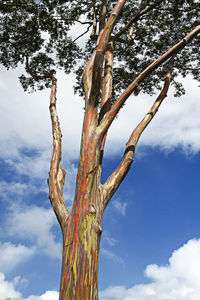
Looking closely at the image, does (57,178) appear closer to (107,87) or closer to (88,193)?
→ (88,193)

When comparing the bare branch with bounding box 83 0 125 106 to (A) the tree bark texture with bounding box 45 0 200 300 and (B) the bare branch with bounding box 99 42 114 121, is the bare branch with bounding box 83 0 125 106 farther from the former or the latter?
(B) the bare branch with bounding box 99 42 114 121

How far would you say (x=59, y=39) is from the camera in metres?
10.3

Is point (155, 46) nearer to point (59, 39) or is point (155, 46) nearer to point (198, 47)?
point (198, 47)

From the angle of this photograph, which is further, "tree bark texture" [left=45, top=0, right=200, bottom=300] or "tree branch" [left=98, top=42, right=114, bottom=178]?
"tree branch" [left=98, top=42, right=114, bottom=178]

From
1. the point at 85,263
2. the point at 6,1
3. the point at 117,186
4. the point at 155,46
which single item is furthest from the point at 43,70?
the point at 85,263

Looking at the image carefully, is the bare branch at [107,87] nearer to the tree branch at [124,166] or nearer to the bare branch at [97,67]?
the bare branch at [97,67]

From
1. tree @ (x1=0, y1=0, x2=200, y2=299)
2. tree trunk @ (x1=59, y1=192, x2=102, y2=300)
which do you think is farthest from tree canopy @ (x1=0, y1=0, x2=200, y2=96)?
tree trunk @ (x1=59, y1=192, x2=102, y2=300)

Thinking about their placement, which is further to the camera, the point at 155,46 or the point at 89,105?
the point at 155,46

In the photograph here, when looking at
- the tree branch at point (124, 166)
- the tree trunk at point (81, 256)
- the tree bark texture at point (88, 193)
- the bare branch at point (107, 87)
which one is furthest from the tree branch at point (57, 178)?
the bare branch at point (107, 87)

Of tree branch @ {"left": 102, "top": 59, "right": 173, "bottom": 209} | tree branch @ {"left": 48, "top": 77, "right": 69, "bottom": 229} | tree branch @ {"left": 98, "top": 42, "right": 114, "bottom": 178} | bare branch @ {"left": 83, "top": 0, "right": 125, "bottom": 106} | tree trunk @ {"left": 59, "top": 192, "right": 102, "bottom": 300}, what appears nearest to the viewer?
tree trunk @ {"left": 59, "top": 192, "right": 102, "bottom": 300}

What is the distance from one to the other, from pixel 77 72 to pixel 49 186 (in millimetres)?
7049

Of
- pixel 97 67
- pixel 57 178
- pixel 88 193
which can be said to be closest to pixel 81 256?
pixel 88 193

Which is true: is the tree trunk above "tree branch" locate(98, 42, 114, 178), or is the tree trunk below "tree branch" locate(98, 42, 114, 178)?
below

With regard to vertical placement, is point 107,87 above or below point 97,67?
above
